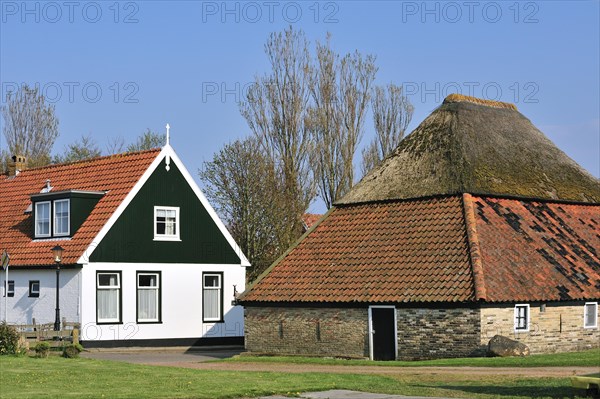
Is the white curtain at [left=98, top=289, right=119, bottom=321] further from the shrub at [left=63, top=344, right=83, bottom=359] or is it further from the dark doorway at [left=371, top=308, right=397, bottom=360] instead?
the dark doorway at [left=371, top=308, right=397, bottom=360]

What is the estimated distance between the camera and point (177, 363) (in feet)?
110

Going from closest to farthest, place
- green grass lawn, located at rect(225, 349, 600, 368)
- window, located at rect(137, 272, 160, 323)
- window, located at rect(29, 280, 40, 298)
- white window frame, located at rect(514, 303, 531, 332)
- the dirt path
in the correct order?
the dirt path
green grass lawn, located at rect(225, 349, 600, 368)
white window frame, located at rect(514, 303, 531, 332)
window, located at rect(29, 280, 40, 298)
window, located at rect(137, 272, 160, 323)

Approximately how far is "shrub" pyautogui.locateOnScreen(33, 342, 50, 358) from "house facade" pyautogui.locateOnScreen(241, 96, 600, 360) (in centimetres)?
826

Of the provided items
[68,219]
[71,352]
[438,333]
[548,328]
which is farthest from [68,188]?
[548,328]

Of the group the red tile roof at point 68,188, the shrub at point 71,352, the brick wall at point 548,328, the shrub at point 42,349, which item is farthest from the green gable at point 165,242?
the brick wall at point 548,328

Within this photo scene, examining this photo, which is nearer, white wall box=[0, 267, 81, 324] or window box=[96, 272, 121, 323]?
white wall box=[0, 267, 81, 324]

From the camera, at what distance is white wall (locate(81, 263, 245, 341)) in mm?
40344

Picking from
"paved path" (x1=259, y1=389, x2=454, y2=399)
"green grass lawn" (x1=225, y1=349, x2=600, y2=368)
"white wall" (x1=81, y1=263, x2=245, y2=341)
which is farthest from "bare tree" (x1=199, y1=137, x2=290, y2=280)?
"paved path" (x1=259, y1=389, x2=454, y2=399)

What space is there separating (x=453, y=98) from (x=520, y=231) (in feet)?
24.9

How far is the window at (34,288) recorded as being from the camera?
41.8 m

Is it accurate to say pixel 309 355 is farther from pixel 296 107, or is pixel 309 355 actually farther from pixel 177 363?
pixel 296 107

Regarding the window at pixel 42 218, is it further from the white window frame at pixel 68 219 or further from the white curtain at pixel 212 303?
the white curtain at pixel 212 303

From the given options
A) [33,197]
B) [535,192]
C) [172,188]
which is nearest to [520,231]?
[535,192]

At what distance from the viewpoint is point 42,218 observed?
4347 centimetres
